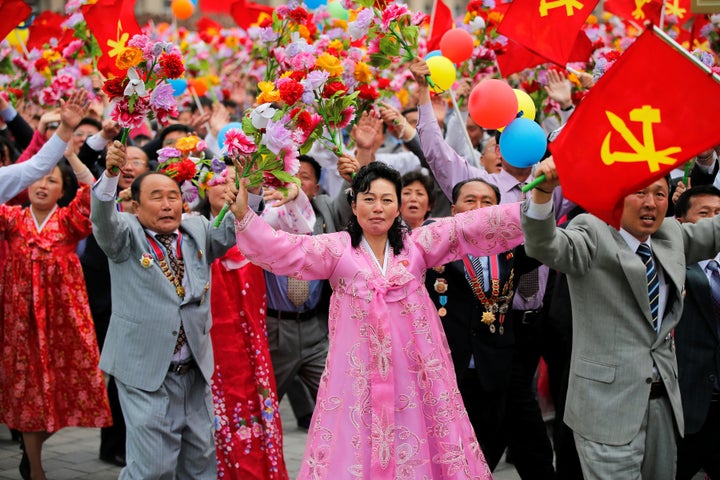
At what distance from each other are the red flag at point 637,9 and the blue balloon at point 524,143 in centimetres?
346

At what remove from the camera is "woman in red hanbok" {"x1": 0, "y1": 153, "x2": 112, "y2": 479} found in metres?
6.03

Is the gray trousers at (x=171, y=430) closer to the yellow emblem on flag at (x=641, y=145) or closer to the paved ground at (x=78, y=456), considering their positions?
the paved ground at (x=78, y=456)

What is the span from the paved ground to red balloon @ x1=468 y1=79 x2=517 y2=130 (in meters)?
2.55

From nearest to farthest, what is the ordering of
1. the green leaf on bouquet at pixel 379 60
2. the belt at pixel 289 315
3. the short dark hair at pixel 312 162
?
1. the green leaf on bouquet at pixel 379 60
2. the belt at pixel 289 315
3. the short dark hair at pixel 312 162

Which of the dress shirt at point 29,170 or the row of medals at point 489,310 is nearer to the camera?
the row of medals at point 489,310

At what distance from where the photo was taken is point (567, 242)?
4.17m

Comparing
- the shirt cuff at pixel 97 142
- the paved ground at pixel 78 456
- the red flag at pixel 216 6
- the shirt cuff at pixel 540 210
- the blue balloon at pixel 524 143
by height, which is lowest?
the paved ground at pixel 78 456

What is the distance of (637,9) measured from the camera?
25.0 ft

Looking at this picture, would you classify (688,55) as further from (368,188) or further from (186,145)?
(186,145)

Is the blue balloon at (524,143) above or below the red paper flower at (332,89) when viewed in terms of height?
below

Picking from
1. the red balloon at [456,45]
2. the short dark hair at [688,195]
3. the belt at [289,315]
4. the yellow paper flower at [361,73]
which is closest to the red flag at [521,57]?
the red balloon at [456,45]

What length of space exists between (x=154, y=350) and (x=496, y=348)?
184 centimetres

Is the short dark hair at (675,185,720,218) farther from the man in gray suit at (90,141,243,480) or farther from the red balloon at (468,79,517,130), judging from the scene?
the man in gray suit at (90,141,243,480)

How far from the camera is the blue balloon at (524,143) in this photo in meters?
4.55
